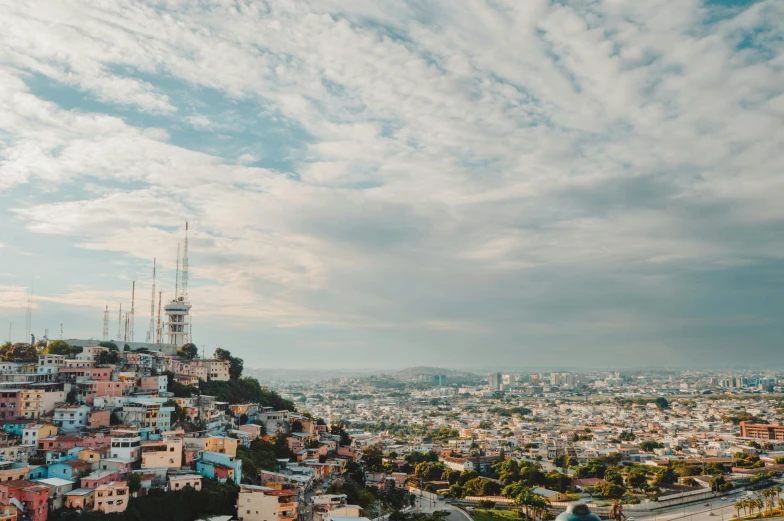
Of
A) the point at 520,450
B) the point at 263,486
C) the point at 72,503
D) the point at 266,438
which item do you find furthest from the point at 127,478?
the point at 520,450

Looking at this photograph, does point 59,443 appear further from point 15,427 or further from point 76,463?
point 76,463

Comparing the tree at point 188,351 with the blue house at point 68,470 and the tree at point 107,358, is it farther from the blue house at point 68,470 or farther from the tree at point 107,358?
the blue house at point 68,470

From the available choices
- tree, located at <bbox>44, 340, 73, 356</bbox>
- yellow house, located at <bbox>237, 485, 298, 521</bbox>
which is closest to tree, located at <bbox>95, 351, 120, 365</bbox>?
tree, located at <bbox>44, 340, 73, 356</bbox>

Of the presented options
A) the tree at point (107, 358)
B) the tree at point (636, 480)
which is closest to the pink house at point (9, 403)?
the tree at point (107, 358)

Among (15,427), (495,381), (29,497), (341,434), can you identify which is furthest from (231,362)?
(495,381)

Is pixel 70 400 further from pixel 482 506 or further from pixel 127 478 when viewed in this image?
pixel 482 506
